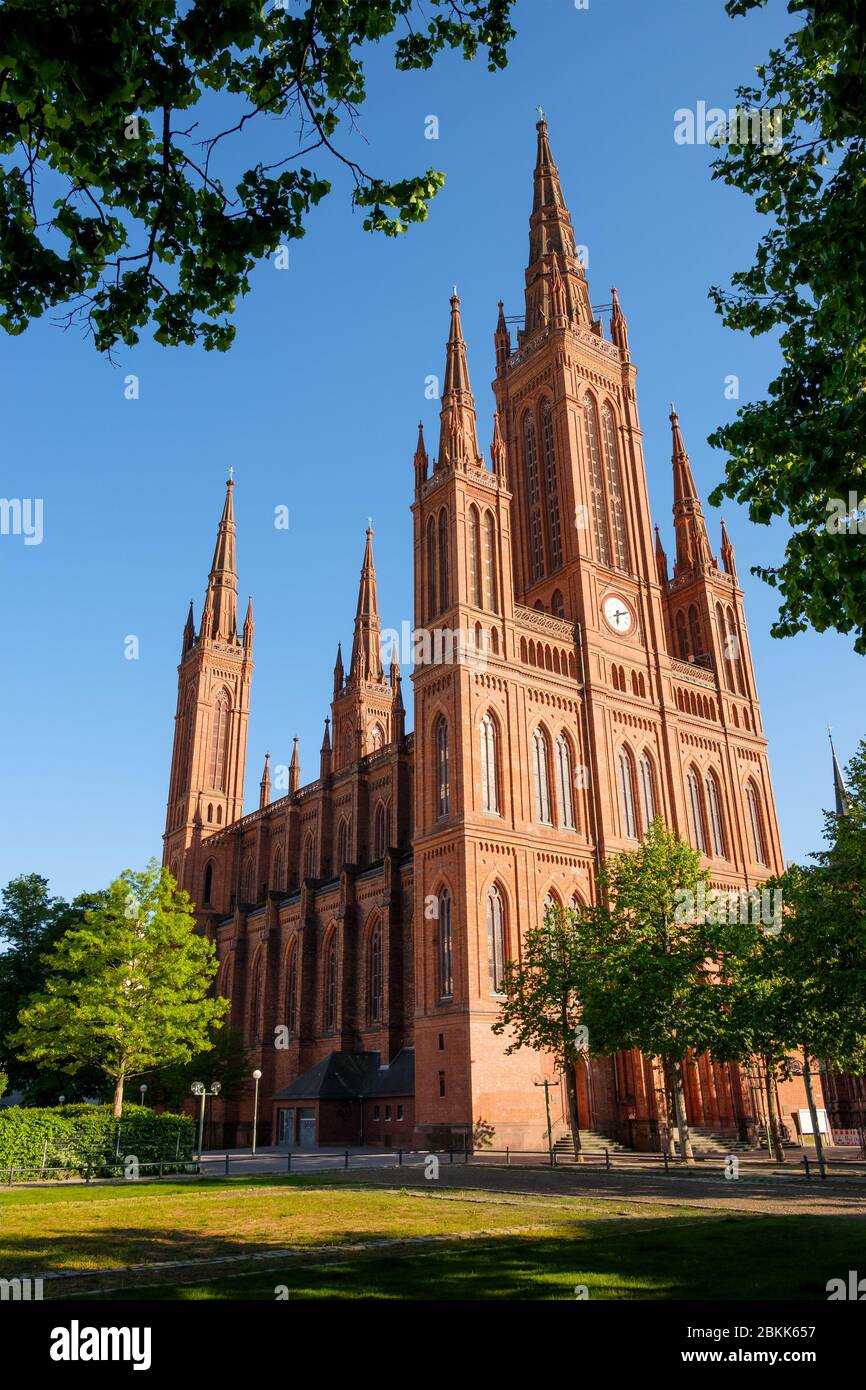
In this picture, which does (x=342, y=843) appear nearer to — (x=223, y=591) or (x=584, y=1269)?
(x=223, y=591)

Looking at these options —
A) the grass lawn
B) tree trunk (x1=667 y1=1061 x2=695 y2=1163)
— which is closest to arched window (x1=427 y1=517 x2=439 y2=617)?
tree trunk (x1=667 y1=1061 x2=695 y2=1163)

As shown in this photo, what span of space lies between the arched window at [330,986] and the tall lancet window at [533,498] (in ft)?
83.2

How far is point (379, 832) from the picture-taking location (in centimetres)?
6525

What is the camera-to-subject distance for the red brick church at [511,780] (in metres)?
44.7

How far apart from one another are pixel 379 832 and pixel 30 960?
2328 cm

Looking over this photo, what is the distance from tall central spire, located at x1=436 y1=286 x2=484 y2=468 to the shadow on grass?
42659mm

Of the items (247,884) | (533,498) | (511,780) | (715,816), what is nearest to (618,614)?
(533,498)

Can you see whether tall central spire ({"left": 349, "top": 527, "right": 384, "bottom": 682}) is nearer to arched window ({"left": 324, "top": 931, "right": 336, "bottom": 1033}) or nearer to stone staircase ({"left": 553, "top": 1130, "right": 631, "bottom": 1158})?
arched window ({"left": 324, "top": 931, "right": 336, "bottom": 1033})

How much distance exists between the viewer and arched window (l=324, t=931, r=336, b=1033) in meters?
57.0

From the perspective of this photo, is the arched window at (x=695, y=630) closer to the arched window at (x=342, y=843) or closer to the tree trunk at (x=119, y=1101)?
the arched window at (x=342, y=843)

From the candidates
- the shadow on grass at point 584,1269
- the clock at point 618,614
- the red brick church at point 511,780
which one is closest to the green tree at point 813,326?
the shadow on grass at point 584,1269

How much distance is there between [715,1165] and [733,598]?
40055 mm

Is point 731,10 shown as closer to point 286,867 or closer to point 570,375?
point 570,375
